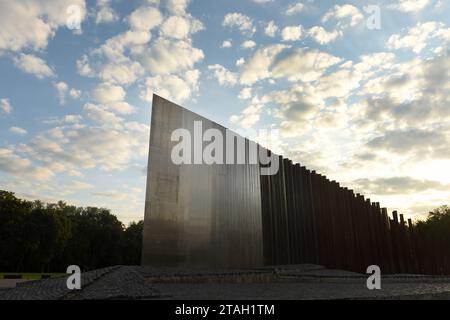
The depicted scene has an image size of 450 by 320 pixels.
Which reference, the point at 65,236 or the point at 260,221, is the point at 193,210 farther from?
the point at 65,236

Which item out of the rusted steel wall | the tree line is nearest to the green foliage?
the tree line

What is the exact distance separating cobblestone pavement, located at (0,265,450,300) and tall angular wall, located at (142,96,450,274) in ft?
5.99

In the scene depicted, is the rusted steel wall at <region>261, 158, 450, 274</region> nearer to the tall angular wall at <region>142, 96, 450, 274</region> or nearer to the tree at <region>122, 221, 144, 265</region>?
the tall angular wall at <region>142, 96, 450, 274</region>

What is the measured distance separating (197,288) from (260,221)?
8.60m

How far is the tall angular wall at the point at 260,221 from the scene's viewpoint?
13281mm

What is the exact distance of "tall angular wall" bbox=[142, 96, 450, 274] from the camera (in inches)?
523

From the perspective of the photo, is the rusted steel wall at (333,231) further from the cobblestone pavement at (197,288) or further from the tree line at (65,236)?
the cobblestone pavement at (197,288)

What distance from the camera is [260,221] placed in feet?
58.2

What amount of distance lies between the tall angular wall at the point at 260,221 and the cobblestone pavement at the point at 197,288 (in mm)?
1827

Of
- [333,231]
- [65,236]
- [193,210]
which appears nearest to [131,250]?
[65,236]

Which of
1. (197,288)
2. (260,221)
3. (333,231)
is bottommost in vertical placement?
(197,288)
